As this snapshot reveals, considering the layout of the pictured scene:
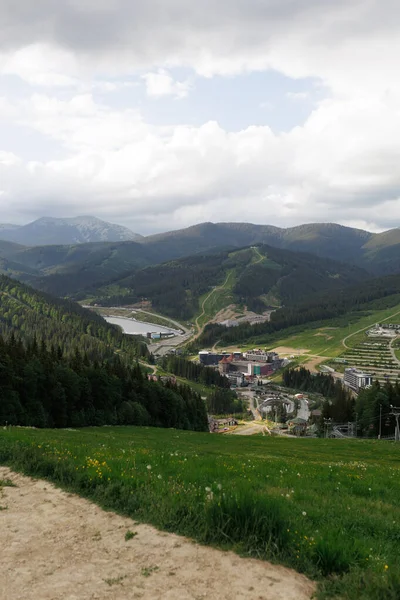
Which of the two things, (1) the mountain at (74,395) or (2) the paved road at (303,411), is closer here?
(1) the mountain at (74,395)

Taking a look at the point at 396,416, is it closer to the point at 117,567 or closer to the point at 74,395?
the point at 74,395

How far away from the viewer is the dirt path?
690 cm

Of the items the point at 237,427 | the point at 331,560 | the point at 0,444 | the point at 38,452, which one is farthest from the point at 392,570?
the point at 237,427

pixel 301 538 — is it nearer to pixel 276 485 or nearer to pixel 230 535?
pixel 230 535

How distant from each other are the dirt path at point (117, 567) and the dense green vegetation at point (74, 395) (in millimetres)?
43330

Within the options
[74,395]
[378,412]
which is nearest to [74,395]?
[74,395]

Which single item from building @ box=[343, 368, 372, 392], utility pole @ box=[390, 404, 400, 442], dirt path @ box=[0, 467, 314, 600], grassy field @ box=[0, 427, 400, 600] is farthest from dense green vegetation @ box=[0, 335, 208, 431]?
building @ box=[343, 368, 372, 392]

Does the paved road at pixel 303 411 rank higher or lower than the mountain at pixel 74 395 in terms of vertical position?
lower

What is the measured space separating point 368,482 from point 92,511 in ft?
35.4

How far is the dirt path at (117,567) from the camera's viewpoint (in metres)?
6.90

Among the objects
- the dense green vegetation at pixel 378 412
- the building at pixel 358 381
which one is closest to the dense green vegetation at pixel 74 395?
the dense green vegetation at pixel 378 412

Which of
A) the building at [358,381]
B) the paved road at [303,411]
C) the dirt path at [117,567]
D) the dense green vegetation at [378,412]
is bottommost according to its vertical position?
the paved road at [303,411]

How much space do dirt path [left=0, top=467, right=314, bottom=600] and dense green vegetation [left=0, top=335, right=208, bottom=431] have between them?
1706 inches

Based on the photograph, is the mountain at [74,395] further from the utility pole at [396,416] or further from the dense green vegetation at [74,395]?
the utility pole at [396,416]
